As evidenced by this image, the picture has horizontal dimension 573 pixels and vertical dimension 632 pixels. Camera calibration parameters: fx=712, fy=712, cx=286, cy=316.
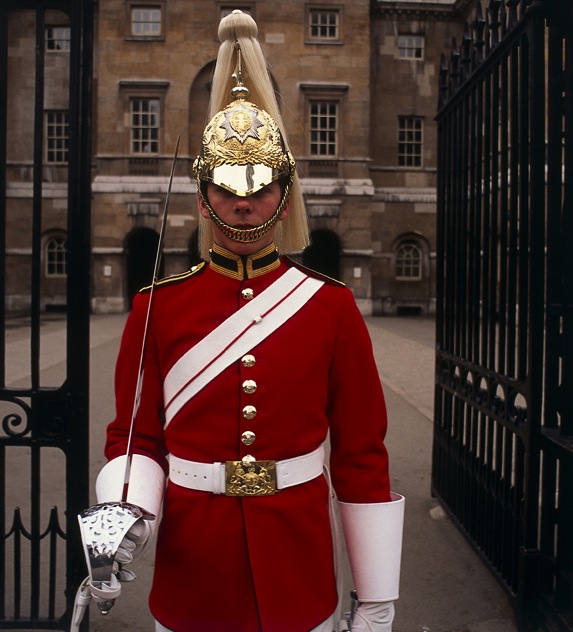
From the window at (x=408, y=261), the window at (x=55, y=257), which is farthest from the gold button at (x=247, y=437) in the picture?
the window at (x=408, y=261)

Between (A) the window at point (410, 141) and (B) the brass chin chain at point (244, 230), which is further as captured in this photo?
(A) the window at point (410, 141)

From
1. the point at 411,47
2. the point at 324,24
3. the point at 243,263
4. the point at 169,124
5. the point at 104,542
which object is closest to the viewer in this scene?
the point at 104,542

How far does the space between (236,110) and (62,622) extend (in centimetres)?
246

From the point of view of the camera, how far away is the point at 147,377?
212 cm

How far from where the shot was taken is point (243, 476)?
6.39 feet

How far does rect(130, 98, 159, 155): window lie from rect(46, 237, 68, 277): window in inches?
168

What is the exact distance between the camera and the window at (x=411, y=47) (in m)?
25.9

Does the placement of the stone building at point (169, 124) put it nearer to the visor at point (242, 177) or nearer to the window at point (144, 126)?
the window at point (144, 126)

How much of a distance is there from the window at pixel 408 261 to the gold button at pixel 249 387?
79.8 ft

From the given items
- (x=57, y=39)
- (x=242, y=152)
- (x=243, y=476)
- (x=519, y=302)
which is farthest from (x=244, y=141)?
(x=57, y=39)

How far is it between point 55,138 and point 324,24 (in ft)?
32.4

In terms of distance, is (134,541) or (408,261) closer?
(134,541)

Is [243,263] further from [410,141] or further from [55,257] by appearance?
[410,141]

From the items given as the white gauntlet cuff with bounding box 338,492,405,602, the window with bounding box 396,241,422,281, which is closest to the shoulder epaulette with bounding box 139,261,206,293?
the white gauntlet cuff with bounding box 338,492,405,602
